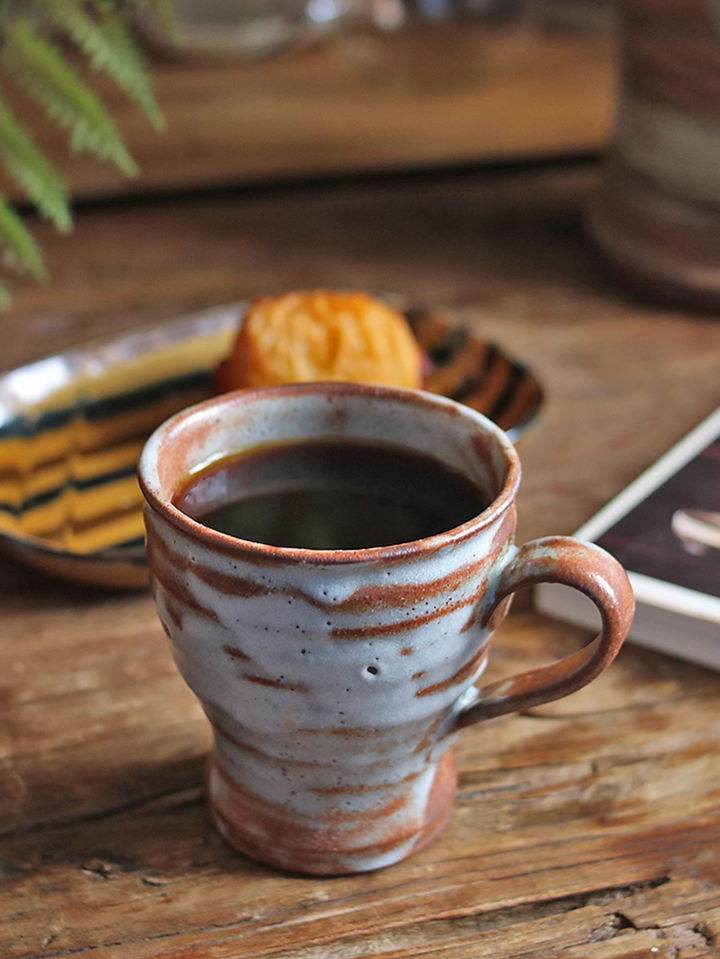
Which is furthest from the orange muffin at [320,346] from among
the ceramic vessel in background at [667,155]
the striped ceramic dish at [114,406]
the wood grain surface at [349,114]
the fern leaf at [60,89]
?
the wood grain surface at [349,114]

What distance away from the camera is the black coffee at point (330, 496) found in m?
0.48

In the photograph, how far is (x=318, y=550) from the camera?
1.34 feet

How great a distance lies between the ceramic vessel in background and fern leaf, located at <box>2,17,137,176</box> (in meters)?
0.41

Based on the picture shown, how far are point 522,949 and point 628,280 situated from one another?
0.67 metres

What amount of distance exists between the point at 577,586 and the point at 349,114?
93 centimetres

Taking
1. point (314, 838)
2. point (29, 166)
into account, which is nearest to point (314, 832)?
point (314, 838)

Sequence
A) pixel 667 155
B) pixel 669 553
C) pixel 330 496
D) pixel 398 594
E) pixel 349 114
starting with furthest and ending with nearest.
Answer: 1. pixel 349 114
2. pixel 667 155
3. pixel 669 553
4. pixel 330 496
5. pixel 398 594

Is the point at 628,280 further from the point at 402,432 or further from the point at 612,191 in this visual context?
the point at 402,432

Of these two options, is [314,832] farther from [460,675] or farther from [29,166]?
[29,166]

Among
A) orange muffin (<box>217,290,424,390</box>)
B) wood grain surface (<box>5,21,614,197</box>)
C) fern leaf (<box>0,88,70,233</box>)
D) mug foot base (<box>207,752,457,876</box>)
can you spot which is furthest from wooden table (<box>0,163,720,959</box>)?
wood grain surface (<box>5,21,614,197</box>)

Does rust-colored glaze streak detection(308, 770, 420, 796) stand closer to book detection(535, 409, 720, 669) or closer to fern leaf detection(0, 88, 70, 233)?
book detection(535, 409, 720, 669)

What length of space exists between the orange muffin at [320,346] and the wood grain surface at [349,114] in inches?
18.3

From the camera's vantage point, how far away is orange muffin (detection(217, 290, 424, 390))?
75cm

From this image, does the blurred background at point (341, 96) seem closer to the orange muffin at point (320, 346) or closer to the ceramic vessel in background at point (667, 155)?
the ceramic vessel in background at point (667, 155)
